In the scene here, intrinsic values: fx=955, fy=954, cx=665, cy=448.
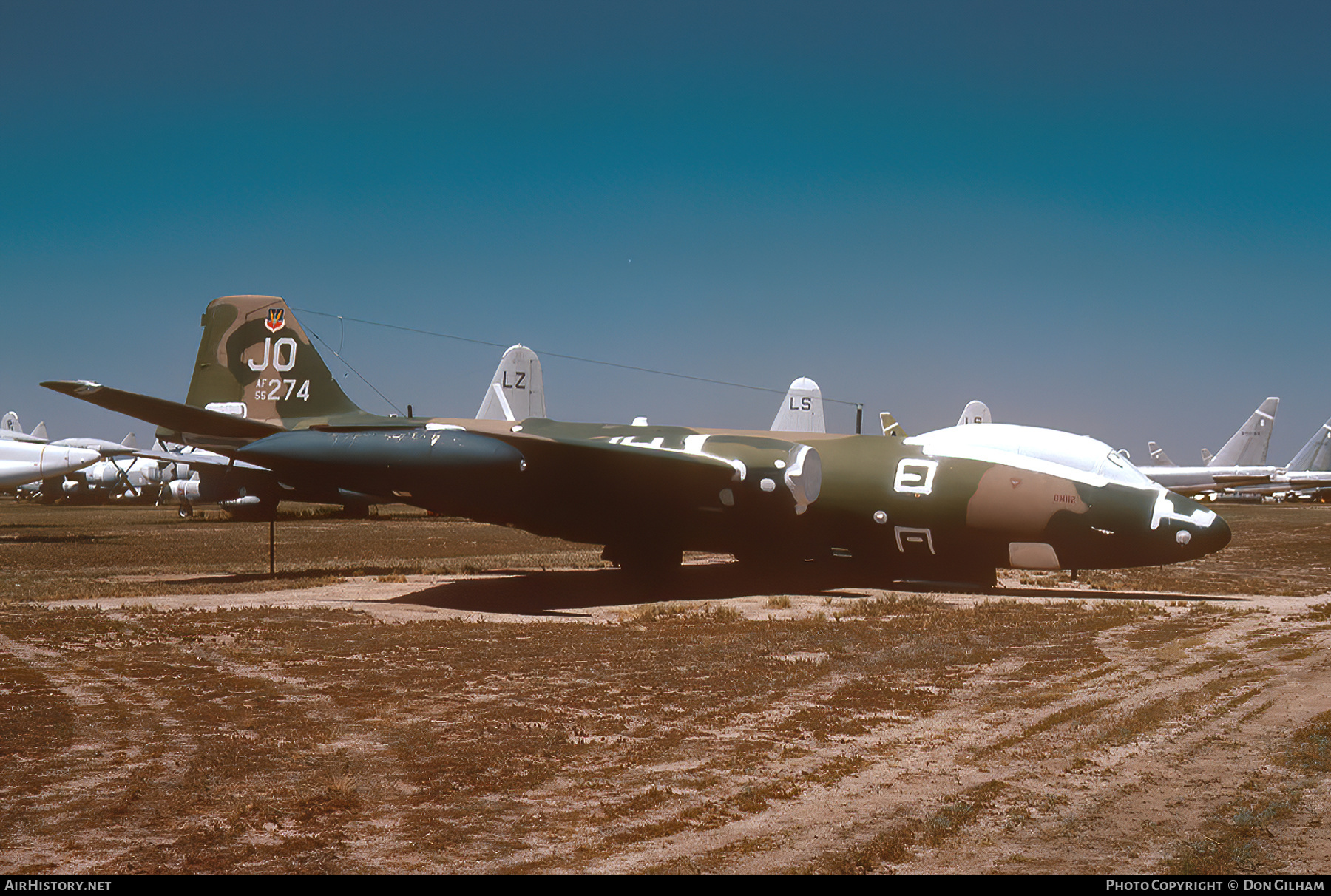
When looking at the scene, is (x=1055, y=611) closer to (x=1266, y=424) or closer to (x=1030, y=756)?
(x=1030, y=756)

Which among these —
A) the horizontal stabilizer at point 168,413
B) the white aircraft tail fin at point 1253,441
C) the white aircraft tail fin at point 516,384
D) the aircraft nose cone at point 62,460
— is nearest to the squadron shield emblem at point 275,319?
the horizontal stabilizer at point 168,413

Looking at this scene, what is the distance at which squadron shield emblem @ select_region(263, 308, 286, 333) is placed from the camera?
20.5 meters

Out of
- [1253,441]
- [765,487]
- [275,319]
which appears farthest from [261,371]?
[1253,441]

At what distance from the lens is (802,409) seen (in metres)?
31.4

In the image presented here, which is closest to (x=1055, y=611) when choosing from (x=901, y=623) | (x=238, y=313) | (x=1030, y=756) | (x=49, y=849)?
(x=901, y=623)

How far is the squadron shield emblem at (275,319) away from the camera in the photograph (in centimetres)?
2055

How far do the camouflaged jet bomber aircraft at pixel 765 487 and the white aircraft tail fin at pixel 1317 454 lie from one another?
60.8 m

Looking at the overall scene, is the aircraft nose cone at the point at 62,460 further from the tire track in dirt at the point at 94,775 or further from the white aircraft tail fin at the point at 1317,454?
the white aircraft tail fin at the point at 1317,454

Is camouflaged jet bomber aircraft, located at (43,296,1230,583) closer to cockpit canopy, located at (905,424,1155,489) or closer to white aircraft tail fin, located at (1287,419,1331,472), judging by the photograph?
cockpit canopy, located at (905,424,1155,489)

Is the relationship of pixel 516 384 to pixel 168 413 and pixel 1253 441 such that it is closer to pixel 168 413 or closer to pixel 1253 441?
pixel 168 413

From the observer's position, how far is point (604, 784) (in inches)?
231

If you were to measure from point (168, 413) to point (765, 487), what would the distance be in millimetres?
10516

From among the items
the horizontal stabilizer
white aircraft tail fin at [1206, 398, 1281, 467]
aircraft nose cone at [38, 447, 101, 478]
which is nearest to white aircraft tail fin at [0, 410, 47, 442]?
aircraft nose cone at [38, 447, 101, 478]
